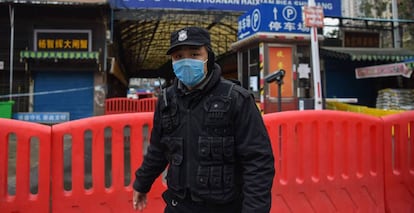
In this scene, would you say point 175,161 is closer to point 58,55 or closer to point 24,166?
point 24,166

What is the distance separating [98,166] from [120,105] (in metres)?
13.0

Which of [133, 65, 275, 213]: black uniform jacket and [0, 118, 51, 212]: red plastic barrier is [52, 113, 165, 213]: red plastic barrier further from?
[133, 65, 275, 213]: black uniform jacket

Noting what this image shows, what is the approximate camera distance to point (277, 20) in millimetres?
9594

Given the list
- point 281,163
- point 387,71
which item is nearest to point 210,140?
point 281,163

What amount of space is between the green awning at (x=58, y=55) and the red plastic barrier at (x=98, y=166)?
1185 cm

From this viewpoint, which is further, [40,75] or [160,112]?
[40,75]

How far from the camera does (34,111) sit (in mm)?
15469

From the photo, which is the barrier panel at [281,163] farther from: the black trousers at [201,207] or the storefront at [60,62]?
the storefront at [60,62]

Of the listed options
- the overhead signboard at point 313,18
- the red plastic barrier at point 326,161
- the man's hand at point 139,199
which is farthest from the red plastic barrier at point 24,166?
the overhead signboard at point 313,18

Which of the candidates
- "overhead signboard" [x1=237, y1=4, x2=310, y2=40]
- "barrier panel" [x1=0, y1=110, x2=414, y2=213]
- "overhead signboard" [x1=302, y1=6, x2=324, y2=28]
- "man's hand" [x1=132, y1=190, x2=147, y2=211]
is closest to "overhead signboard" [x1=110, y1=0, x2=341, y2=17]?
"overhead signboard" [x1=237, y1=4, x2=310, y2=40]

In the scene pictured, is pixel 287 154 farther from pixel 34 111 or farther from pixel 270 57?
pixel 34 111

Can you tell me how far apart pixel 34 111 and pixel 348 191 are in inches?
550

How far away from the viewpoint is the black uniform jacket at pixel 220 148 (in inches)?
79.3

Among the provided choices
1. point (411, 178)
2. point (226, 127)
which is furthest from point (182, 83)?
point (411, 178)
